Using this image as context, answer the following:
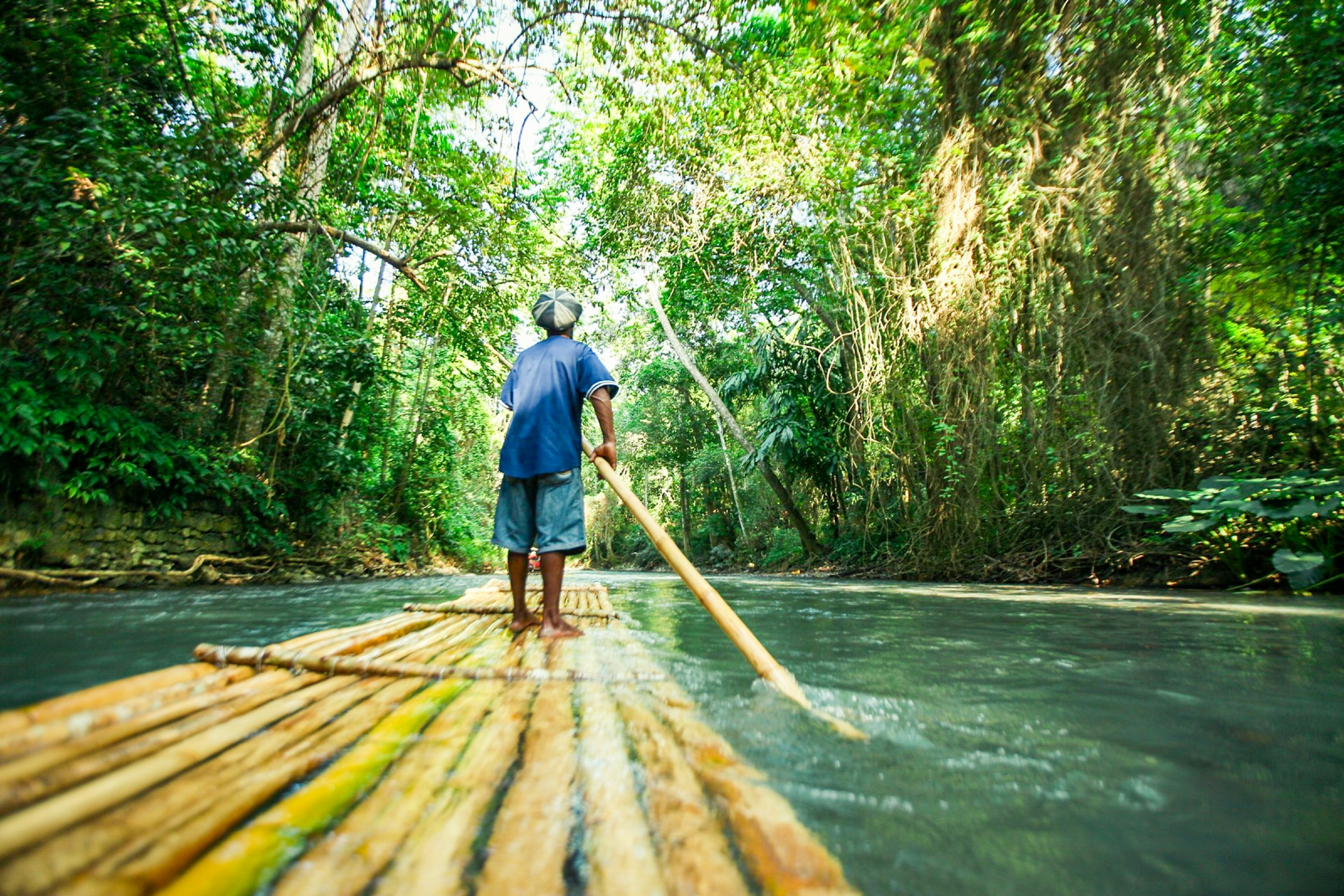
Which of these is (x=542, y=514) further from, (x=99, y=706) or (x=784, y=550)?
(x=784, y=550)

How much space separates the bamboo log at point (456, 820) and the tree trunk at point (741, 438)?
10.1m

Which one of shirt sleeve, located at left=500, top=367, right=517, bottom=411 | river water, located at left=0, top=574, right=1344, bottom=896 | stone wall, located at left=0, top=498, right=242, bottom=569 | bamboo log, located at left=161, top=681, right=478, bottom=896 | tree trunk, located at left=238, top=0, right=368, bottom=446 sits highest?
tree trunk, located at left=238, top=0, right=368, bottom=446

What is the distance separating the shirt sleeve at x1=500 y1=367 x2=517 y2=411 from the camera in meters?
2.58

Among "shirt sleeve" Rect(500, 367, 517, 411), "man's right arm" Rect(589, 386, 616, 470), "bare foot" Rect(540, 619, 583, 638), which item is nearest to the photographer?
"bare foot" Rect(540, 619, 583, 638)

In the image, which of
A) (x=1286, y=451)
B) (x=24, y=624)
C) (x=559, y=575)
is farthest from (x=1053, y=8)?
(x=24, y=624)

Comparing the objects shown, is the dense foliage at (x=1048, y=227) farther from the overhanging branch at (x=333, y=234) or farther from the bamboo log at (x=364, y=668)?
the bamboo log at (x=364, y=668)

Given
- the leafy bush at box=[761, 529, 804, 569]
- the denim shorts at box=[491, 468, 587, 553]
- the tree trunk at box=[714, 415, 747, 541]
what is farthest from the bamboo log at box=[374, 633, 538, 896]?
the tree trunk at box=[714, 415, 747, 541]

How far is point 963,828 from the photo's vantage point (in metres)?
0.81

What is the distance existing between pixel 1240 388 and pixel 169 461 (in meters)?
8.07

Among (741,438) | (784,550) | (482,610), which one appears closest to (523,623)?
(482,610)

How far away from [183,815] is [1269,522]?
18.5 ft

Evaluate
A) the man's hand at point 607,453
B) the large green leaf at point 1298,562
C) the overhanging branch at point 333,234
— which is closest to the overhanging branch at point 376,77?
the overhanging branch at point 333,234

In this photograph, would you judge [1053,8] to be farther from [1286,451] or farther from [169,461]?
[169,461]

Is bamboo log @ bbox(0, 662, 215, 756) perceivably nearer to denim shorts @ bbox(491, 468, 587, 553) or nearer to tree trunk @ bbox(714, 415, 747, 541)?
denim shorts @ bbox(491, 468, 587, 553)
